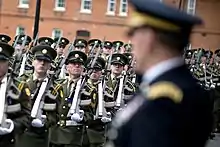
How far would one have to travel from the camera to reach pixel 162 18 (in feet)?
11.3

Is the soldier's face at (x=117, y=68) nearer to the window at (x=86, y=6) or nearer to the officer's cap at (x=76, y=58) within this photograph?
the officer's cap at (x=76, y=58)

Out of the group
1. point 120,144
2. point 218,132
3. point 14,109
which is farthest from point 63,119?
point 218,132

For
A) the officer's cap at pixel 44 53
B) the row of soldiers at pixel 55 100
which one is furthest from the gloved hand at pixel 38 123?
the officer's cap at pixel 44 53

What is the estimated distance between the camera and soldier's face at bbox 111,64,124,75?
12954mm

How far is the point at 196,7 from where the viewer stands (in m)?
50.7

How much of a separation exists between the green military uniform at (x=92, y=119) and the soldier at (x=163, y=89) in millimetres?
6362

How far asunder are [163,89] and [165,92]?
28 millimetres

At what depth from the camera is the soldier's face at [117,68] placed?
1295cm

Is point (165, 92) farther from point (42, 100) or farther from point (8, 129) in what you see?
point (42, 100)

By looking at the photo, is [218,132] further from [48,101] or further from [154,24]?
[154,24]

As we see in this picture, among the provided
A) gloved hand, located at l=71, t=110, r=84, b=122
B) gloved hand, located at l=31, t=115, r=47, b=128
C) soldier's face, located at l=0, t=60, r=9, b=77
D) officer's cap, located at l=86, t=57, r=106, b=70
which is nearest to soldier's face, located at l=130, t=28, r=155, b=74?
soldier's face, located at l=0, t=60, r=9, b=77

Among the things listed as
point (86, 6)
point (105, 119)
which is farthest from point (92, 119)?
point (86, 6)

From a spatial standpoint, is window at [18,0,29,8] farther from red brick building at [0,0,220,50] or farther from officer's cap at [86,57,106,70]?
officer's cap at [86,57,106,70]

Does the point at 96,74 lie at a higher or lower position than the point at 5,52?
lower
